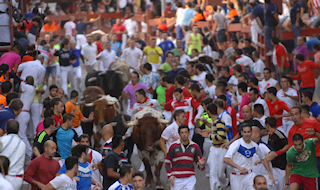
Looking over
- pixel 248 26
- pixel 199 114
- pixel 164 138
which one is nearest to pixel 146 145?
pixel 164 138

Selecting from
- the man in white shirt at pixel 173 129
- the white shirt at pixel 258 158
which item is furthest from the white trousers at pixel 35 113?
the white shirt at pixel 258 158

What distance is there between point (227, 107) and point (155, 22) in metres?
16.3

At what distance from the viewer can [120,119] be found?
10547 mm

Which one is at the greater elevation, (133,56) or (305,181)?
(305,181)

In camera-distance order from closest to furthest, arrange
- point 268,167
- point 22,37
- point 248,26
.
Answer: point 268,167, point 22,37, point 248,26

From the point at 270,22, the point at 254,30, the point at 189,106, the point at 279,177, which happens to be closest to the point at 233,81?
the point at 189,106

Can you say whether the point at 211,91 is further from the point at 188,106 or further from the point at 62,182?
the point at 62,182

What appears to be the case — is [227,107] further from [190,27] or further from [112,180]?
[190,27]

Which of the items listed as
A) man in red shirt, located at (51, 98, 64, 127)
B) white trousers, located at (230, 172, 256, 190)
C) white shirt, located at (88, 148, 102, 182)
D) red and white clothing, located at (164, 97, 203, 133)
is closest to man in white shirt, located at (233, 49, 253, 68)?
red and white clothing, located at (164, 97, 203, 133)

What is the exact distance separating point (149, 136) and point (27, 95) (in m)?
3.93

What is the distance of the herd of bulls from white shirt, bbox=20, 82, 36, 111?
1.24 meters

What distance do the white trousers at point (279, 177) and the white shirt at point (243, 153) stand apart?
32.8 inches

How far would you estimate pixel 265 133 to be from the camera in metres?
8.76

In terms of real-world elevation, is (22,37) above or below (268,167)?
above
